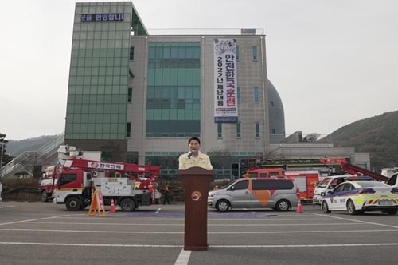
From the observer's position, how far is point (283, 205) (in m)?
22.0

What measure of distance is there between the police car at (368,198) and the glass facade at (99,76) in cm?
4405

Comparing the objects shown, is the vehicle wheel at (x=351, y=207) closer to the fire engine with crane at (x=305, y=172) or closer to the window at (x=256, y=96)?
the fire engine with crane at (x=305, y=172)

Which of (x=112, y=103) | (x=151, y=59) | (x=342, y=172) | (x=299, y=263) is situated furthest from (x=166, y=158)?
(x=299, y=263)

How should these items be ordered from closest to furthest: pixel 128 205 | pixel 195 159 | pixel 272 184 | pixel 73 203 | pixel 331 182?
pixel 195 159 → pixel 272 184 → pixel 128 205 → pixel 73 203 → pixel 331 182

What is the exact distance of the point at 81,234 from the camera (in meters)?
9.81

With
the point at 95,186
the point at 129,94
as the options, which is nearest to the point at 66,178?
the point at 95,186

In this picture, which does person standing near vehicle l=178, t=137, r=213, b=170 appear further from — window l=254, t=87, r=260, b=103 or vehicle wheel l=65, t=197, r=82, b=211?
window l=254, t=87, r=260, b=103

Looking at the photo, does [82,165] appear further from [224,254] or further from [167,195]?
[224,254]

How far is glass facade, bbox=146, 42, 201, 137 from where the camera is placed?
2356 inches

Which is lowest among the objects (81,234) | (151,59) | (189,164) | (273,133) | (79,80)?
(81,234)

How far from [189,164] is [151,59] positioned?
56.5 metres

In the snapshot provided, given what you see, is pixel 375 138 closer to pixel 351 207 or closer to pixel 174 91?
pixel 174 91

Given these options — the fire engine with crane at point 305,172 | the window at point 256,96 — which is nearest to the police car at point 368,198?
the fire engine with crane at point 305,172

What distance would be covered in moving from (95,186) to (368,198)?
14.4 metres
